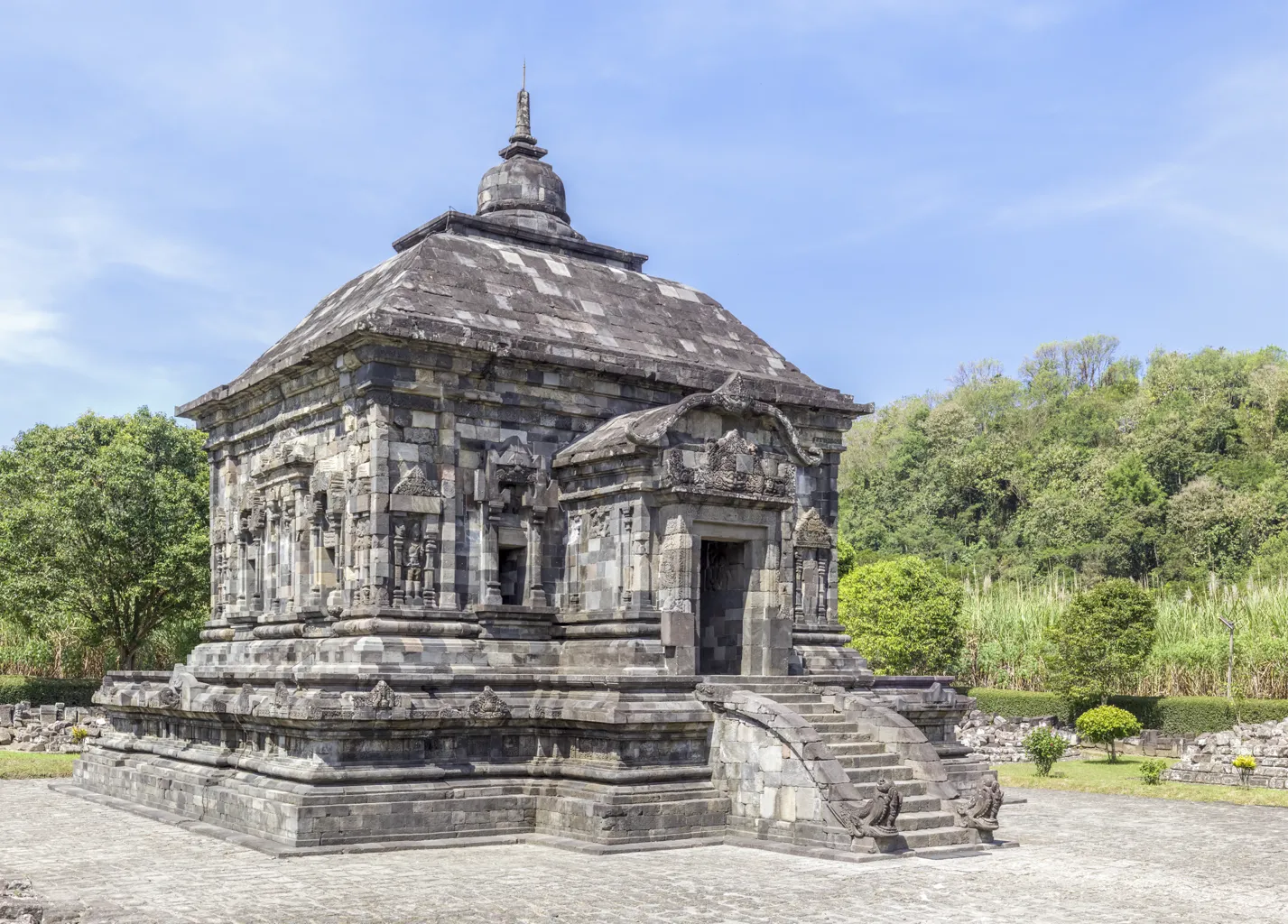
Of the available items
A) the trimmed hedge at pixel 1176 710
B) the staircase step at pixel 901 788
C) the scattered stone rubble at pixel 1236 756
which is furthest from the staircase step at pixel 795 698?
the trimmed hedge at pixel 1176 710

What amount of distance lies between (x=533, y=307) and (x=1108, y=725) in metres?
17.6

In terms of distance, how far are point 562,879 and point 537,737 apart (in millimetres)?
3803

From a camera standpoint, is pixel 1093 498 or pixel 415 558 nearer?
pixel 415 558

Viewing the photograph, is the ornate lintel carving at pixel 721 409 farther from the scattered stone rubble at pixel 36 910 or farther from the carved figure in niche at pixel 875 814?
the scattered stone rubble at pixel 36 910

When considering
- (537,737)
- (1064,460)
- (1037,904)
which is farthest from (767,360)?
(1064,460)

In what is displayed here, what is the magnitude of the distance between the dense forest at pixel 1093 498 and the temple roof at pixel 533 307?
2091 centimetres

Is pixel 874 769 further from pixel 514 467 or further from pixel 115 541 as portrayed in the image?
pixel 115 541

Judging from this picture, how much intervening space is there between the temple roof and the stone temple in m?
0.07

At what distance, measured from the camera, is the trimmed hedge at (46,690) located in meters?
39.2

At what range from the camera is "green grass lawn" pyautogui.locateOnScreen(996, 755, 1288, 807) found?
22.8 m

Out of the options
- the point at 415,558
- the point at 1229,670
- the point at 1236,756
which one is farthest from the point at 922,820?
the point at 1229,670

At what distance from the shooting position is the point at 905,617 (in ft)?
135

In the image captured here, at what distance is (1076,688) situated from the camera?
1355 inches

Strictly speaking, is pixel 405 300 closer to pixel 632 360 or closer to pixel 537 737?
pixel 632 360
